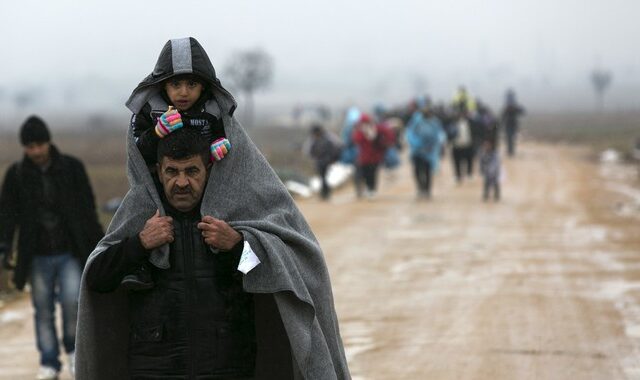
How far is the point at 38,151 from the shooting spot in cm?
786

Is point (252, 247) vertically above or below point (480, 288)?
above

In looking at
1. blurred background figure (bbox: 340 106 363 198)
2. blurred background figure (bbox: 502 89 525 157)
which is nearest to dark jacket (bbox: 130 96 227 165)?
blurred background figure (bbox: 340 106 363 198)

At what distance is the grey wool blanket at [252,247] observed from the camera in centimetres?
461

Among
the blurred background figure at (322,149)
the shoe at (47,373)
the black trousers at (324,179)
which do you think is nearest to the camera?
the shoe at (47,373)

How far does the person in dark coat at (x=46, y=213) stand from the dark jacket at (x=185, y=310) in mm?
3423

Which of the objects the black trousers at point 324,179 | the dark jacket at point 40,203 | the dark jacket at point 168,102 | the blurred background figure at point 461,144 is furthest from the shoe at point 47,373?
the blurred background figure at point 461,144

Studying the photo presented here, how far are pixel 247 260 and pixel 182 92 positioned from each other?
0.65m

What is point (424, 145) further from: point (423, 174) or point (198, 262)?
point (198, 262)

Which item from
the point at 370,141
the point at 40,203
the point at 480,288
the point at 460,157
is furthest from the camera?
the point at 460,157

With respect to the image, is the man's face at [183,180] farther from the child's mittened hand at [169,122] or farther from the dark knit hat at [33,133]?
the dark knit hat at [33,133]

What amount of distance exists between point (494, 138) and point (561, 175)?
6.16 meters

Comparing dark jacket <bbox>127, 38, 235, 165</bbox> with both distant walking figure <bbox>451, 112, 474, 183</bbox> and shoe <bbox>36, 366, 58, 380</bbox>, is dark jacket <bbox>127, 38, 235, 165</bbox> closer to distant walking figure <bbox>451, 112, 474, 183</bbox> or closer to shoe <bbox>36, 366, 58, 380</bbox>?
shoe <bbox>36, 366, 58, 380</bbox>

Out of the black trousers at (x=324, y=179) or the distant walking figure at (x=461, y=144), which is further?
the distant walking figure at (x=461, y=144)

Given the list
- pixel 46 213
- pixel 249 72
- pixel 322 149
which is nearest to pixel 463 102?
pixel 322 149
